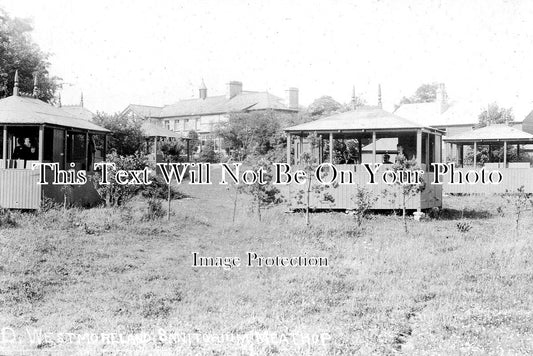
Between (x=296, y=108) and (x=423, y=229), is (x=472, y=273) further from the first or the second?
(x=296, y=108)

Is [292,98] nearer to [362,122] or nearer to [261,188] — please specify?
[362,122]

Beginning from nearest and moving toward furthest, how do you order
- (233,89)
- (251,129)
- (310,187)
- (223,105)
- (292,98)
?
1. (310,187)
2. (251,129)
3. (292,98)
4. (223,105)
5. (233,89)

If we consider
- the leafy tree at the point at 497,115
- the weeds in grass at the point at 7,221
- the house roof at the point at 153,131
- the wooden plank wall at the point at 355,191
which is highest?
the leafy tree at the point at 497,115

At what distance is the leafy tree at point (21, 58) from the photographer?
33375 millimetres

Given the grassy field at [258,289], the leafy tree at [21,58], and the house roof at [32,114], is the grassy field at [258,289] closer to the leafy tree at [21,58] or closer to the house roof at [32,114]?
the house roof at [32,114]

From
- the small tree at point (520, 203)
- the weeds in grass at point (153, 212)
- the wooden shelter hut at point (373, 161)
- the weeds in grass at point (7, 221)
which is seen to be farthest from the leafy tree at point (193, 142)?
the weeds in grass at point (7, 221)

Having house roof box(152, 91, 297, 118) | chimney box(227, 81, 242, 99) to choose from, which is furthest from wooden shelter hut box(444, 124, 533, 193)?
chimney box(227, 81, 242, 99)

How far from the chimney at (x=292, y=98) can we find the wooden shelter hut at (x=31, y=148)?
41943 millimetres

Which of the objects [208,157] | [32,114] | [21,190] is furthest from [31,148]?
[208,157]

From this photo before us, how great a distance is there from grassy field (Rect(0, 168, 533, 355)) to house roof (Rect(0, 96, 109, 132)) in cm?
344

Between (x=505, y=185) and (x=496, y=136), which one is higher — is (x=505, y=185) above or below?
below

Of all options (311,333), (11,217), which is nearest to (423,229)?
(311,333)

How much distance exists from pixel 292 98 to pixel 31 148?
45332 mm

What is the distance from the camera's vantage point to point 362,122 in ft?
72.5
